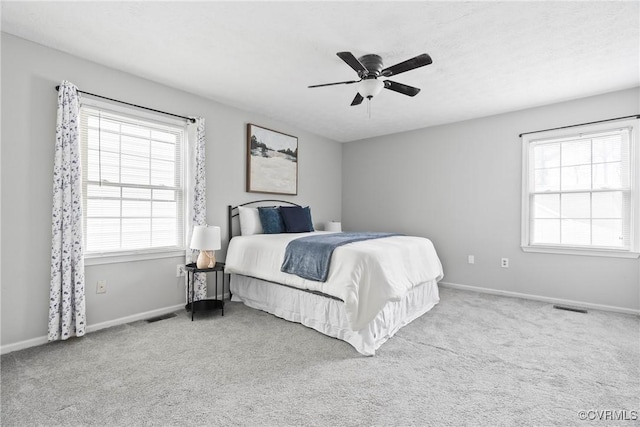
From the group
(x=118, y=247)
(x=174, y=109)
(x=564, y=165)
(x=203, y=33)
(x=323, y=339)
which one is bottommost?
(x=323, y=339)

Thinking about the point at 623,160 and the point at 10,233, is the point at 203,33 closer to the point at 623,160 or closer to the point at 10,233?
the point at 10,233

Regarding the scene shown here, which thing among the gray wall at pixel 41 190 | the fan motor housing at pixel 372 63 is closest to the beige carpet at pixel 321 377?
the gray wall at pixel 41 190

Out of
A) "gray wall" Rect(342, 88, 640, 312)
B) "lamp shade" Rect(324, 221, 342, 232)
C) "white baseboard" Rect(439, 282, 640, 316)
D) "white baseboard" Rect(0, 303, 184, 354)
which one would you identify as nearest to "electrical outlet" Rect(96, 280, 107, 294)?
"white baseboard" Rect(0, 303, 184, 354)

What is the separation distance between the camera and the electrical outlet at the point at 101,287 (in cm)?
296

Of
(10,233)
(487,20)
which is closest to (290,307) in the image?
(10,233)

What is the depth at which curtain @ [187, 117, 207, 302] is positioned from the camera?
365 centimetres

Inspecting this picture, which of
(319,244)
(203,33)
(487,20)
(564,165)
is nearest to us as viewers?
(487,20)

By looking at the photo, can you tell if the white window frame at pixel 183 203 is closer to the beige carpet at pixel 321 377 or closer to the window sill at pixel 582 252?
the beige carpet at pixel 321 377

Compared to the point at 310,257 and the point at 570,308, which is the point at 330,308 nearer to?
the point at 310,257

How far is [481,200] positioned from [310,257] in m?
2.94

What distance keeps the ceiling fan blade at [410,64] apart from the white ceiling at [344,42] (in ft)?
0.74

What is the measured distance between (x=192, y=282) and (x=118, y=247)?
819mm

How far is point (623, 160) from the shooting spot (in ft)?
11.8

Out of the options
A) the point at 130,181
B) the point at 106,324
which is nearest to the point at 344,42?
Result: the point at 130,181
